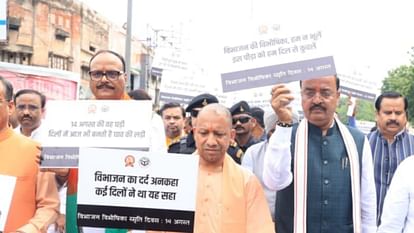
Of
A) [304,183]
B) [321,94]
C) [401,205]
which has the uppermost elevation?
[321,94]

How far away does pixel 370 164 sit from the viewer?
371 cm

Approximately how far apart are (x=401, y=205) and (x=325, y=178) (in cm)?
44

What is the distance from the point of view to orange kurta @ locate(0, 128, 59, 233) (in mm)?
3297

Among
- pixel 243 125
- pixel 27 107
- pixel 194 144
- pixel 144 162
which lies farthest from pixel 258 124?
pixel 144 162

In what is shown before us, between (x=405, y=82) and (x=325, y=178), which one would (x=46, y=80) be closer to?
(x=325, y=178)

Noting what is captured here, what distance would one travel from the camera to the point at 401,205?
3500 mm

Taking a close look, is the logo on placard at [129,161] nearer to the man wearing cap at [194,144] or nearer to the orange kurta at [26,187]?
the orange kurta at [26,187]

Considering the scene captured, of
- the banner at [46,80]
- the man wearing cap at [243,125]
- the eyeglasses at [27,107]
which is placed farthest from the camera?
the banner at [46,80]

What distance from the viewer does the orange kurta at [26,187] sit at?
10.8 ft

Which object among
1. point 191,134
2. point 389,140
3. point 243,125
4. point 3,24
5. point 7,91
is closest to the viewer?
point 7,91

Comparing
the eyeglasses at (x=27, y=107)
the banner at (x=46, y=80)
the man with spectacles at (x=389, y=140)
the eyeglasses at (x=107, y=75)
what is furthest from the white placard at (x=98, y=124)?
the man with spectacles at (x=389, y=140)

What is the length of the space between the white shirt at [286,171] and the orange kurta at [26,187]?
46.2 inches

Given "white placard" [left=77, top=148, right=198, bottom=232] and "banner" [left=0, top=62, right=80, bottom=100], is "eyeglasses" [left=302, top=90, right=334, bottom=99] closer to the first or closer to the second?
"white placard" [left=77, top=148, right=198, bottom=232]

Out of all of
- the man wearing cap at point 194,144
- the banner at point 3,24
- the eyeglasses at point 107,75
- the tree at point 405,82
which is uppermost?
the tree at point 405,82
